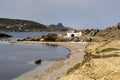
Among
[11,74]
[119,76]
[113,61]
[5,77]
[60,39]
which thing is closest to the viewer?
[119,76]

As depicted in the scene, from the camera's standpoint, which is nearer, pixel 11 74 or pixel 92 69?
A: pixel 92 69

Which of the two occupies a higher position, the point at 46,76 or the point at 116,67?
the point at 116,67

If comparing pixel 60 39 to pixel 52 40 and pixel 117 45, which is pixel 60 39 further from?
pixel 117 45

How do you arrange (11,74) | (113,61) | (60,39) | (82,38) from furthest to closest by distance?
(60,39)
(82,38)
(11,74)
(113,61)

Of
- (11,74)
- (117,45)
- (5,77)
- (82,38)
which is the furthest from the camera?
(82,38)

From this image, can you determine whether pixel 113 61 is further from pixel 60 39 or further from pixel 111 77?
pixel 60 39

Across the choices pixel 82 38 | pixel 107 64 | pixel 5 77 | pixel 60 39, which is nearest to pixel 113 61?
pixel 107 64

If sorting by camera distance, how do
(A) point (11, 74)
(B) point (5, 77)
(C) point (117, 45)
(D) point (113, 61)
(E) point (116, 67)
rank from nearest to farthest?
(E) point (116, 67) → (D) point (113, 61) → (C) point (117, 45) → (B) point (5, 77) → (A) point (11, 74)

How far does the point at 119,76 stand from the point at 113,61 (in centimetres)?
402

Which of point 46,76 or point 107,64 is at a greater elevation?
point 107,64

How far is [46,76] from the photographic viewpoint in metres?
41.3

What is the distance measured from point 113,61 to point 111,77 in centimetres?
400

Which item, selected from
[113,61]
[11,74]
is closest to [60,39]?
[11,74]

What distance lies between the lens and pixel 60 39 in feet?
453
